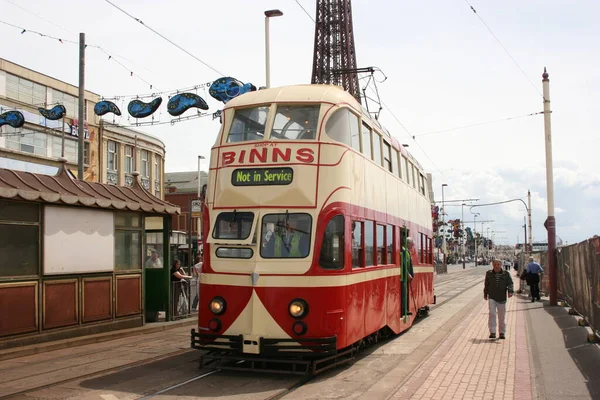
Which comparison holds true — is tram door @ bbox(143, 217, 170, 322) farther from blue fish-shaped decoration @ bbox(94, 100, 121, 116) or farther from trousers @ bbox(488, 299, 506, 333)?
trousers @ bbox(488, 299, 506, 333)

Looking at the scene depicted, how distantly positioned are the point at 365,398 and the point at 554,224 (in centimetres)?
1685

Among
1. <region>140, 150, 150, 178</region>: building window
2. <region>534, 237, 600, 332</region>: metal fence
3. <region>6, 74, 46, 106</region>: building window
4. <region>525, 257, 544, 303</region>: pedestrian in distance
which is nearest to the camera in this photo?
<region>534, 237, 600, 332</region>: metal fence

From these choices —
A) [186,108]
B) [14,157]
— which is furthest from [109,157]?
[186,108]

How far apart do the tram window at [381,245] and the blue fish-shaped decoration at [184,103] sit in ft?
28.4

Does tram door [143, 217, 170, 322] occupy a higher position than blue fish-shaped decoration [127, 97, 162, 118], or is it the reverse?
blue fish-shaped decoration [127, 97, 162, 118]

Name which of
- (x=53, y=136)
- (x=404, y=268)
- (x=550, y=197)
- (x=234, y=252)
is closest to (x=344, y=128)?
(x=234, y=252)

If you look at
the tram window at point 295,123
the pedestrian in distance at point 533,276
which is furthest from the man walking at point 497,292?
the pedestrian in distance at point 533,276

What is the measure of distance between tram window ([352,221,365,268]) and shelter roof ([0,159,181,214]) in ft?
19.1

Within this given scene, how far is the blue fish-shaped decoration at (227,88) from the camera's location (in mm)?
18500

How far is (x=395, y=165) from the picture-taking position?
45.8 ft

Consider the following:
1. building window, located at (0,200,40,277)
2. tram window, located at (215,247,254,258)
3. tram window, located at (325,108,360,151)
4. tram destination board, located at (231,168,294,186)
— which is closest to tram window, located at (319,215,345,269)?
tram destination board, located at (231,168,294,186)

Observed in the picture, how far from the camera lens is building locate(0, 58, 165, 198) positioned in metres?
38.3

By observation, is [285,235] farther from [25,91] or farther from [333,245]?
[25,91]

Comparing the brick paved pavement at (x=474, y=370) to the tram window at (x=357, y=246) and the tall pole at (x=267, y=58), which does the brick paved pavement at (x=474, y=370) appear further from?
the tall pole at (x=267, y=58)
